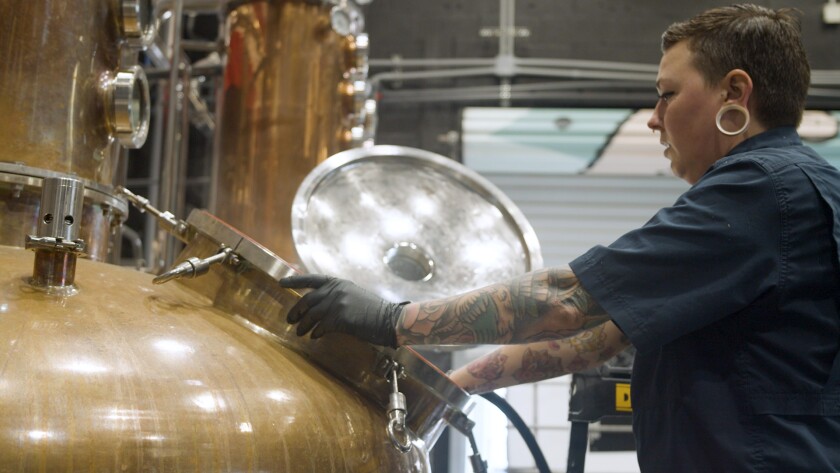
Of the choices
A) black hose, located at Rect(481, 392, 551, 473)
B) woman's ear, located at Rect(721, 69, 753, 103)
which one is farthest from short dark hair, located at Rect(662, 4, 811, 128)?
black hose, located at Rect(481, 392, 551, 473)

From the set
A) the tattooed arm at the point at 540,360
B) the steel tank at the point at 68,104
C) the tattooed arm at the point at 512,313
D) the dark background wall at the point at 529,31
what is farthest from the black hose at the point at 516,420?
the dark background wall at the point at 529,31

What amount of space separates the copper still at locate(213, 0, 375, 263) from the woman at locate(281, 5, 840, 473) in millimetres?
1533

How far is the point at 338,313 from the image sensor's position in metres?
1.26

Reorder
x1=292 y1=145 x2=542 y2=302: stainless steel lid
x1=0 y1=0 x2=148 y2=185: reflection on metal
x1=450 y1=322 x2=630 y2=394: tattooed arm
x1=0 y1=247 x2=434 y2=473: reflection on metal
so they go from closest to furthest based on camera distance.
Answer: x1=0 y1=247 x2=434 y2=473: reflection on metal
x1=0 y1=0 x2=148 y2=185: reflection on metal
x1=450 y1=322 x2=630 y2=394: tattooed arm
x1=292 y1=145 x2=542 y2=302: stainless steel lid

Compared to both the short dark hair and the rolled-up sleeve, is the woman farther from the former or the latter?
the short dark hair

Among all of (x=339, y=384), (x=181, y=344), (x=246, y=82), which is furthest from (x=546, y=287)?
(x=246, y=82)

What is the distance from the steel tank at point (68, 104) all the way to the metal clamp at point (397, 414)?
0.54 metres

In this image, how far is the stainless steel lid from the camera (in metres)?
1.93

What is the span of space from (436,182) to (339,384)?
3.42 feet

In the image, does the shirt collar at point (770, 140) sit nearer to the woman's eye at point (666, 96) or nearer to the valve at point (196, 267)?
the woman's eye at point (666, 96)

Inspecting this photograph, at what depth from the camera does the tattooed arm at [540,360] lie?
1.71m

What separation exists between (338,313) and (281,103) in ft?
5.69

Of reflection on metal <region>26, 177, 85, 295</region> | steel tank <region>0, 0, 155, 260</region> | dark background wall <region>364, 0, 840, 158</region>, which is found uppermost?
dark background wall <region>364, 0, 840, 158</region>

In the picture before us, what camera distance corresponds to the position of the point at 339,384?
128 centimetres
